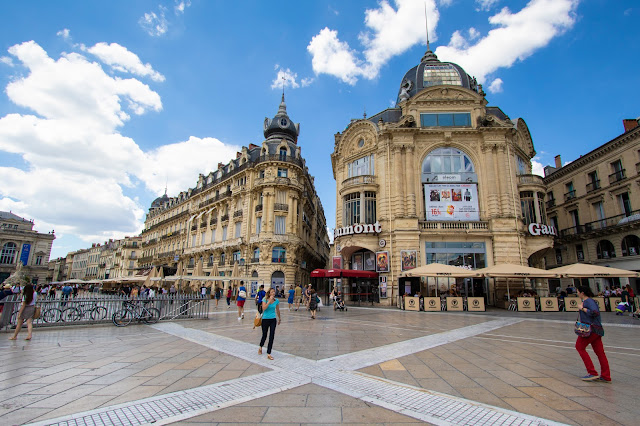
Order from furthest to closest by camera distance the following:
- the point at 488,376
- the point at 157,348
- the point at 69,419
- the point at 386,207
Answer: the point at 386,207, the point at 157,348, the point at 488,376, the point at 69,419

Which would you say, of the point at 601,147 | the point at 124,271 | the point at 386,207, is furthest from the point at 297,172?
the point at 124,271

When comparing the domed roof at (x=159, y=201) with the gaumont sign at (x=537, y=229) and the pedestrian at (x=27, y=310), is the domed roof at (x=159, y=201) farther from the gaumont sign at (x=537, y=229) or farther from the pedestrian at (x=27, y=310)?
the gaumont sign at (x=537, y=229)

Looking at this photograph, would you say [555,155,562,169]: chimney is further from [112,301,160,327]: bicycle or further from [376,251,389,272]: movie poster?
[112,301,160,327]: bicycle

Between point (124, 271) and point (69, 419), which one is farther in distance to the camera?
point (124, 271)

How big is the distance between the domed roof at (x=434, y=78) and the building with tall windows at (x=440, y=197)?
5.36 ft

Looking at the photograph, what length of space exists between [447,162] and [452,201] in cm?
340

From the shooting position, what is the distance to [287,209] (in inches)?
1492

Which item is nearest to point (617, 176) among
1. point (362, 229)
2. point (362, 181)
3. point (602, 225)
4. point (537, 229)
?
point (602, 225)

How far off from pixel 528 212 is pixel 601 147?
1163 cm

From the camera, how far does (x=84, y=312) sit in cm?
1223

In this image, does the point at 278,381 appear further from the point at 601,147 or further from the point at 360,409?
the point at 601,147

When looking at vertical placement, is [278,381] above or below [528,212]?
below

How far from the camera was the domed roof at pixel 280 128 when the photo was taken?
4381 cm

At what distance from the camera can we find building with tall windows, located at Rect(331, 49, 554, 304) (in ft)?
78.6
